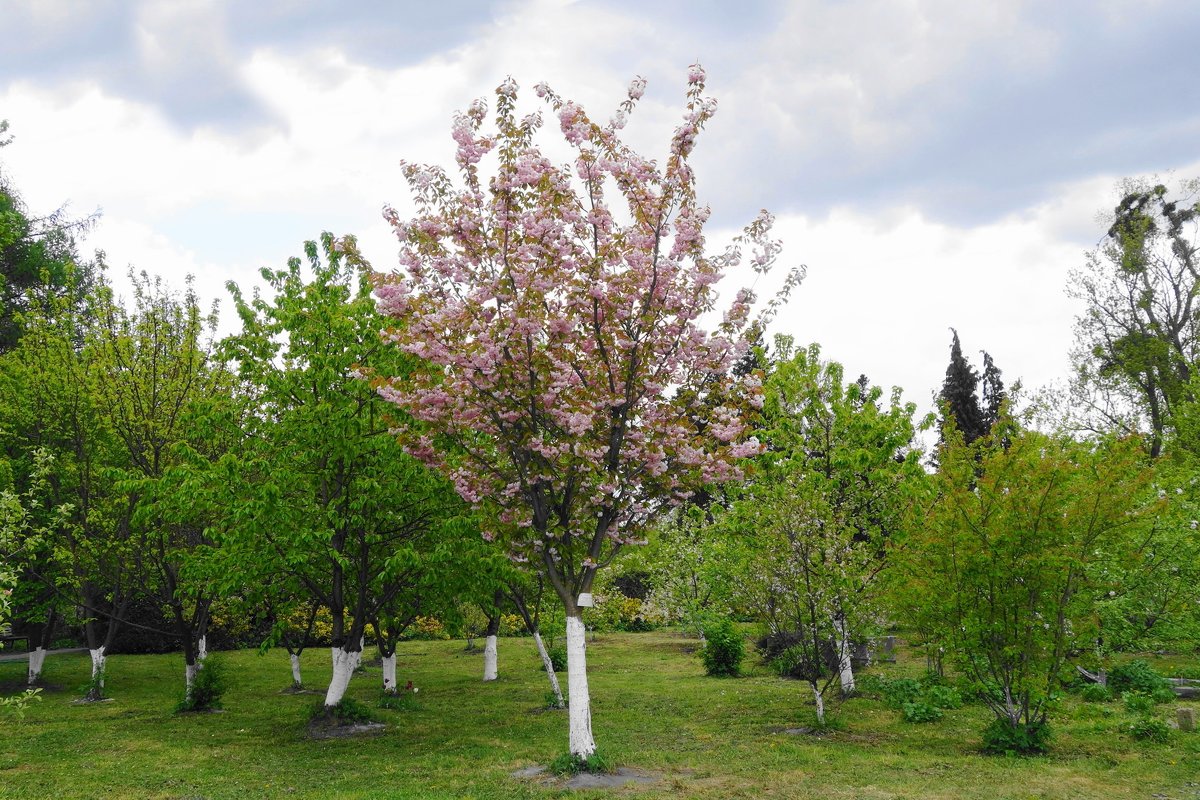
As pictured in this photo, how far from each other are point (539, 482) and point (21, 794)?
856 centimetres

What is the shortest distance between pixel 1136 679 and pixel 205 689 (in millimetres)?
21632

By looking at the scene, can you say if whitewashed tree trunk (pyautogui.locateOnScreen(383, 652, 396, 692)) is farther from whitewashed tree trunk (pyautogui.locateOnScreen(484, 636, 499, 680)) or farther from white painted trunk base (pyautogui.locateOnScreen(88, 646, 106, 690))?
white painted trunk base (pyautogui.locateOnScreen(88, 646, 106, 690))

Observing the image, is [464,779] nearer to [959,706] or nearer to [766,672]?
[959,706]

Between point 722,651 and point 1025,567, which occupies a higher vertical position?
point 1025,567

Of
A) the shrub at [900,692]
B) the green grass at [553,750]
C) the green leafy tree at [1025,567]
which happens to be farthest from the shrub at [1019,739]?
the shrub at [900,692]

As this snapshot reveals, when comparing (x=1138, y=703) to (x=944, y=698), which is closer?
(x=1138, y=703)

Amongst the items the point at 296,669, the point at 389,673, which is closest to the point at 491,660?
the point at 389,673

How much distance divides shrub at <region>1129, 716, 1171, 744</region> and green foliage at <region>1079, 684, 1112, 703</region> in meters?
3.62

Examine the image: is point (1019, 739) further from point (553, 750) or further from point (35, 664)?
point (35, 664)

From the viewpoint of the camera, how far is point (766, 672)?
24.7 meters

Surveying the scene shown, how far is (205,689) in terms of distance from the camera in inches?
718

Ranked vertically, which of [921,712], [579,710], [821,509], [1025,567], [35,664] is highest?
[821,509]

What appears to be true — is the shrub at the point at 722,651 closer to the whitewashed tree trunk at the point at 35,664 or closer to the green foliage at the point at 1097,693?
the green foliage at the point at 1097,693

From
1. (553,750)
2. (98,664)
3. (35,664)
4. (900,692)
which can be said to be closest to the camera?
(553,750)
